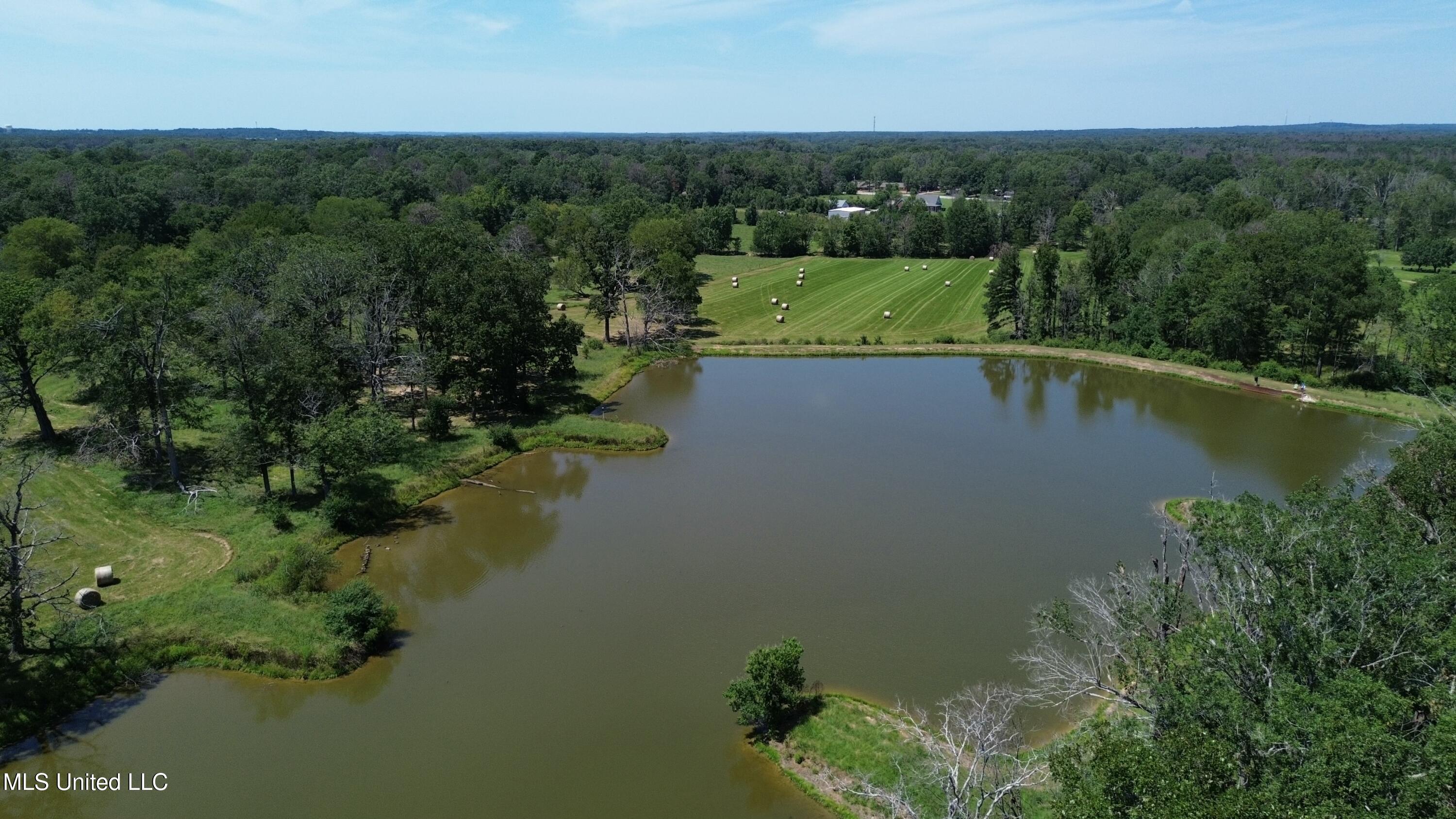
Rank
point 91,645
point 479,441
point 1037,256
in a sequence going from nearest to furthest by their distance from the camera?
point 91,645
point 479,441
point 1037,256

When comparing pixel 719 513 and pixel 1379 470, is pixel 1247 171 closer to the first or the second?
pixel 1379 470

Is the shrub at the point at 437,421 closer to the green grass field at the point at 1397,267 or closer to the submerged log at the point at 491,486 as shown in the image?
the submerged log at the point at 491,486

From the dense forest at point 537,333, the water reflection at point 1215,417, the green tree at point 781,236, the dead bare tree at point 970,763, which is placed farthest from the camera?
the green tree at point 781,236

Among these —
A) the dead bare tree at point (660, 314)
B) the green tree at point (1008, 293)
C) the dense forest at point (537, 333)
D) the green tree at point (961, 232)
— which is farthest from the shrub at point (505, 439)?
the green tree at point (961, 232)

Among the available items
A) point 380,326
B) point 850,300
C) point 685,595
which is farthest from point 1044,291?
point 380,326

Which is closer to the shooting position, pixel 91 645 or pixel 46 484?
pixel 91 645

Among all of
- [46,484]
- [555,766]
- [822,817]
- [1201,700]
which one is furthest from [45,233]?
[1201,700]

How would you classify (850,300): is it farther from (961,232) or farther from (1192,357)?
(961,232)
